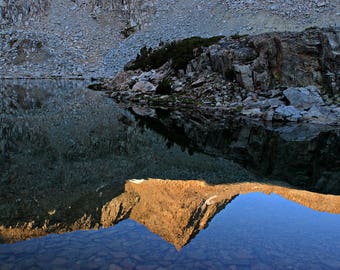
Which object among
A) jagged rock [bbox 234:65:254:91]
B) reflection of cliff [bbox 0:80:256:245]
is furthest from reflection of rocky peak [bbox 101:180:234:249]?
jagged rock [bbox 234:65:254:91]

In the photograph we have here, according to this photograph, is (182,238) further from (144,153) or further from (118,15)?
(118,15)

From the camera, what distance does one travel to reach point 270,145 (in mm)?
17016

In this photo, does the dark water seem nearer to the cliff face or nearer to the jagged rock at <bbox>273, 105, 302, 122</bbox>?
the jagged rock at <bbox>273, 105, 302, 122</bbox>

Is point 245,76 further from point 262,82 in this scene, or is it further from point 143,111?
point 143,111

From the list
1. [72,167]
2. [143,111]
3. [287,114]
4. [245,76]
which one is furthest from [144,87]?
[72,167]

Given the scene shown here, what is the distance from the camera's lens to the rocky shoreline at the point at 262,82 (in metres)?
25.0

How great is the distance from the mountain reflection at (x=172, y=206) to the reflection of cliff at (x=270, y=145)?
1512mm

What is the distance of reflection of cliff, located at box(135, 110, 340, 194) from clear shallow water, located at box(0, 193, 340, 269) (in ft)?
13.7

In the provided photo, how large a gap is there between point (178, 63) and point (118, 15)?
210 ft

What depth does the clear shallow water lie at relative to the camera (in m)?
5.98

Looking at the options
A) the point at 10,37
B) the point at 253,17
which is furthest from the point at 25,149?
the point at 10,37

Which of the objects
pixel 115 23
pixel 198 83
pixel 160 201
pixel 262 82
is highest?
pixel 115 23

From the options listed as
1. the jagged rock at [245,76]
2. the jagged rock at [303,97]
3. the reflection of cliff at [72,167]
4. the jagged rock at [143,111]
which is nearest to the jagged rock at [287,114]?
the jagged rock at [303,97]

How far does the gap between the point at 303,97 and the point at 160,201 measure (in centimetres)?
1962
